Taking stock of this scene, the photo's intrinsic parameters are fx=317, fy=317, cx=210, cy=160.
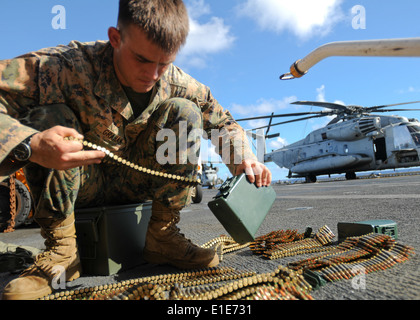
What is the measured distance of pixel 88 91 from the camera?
1791 mm

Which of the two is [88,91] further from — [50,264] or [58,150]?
[50,264]

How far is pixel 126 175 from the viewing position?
2016mm

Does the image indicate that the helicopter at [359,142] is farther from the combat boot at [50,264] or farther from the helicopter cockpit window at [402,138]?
the combat boot at [50,264]

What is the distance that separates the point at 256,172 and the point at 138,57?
0.87m

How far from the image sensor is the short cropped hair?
1542mm

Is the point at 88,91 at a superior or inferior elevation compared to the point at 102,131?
superior

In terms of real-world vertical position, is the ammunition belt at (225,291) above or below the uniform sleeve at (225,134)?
below

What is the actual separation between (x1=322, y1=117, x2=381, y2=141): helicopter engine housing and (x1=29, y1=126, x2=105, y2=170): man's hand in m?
17.1

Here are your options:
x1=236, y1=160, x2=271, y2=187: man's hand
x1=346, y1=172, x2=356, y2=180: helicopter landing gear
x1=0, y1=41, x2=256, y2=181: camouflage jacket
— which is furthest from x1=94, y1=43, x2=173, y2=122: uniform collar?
x1=346, y1=172, x2=356, y2=180: helicopter landing gear

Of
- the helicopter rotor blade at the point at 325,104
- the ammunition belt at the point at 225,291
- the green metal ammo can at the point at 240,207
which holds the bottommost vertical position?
the ammunition belt at the point at 225,291

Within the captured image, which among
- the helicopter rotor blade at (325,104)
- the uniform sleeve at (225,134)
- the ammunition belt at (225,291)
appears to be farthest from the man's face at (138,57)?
the helicopter rotor blade at (325,104)

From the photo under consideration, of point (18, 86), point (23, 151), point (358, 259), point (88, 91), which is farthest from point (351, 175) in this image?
point (23, 151)

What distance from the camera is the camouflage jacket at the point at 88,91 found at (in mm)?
1624
